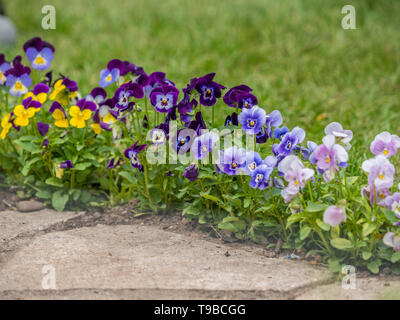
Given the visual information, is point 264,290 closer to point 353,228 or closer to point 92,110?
point 353,228

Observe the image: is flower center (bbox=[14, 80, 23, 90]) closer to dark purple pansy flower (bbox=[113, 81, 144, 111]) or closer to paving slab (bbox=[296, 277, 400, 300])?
dark purple pansy flower (bbox=[113, 81, 144, 111])

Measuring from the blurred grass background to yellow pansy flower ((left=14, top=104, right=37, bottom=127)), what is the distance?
4.50 ft

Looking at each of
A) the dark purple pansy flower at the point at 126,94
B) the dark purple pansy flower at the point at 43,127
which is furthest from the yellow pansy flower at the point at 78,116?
the dark purple pansy flower at the point at 126,94

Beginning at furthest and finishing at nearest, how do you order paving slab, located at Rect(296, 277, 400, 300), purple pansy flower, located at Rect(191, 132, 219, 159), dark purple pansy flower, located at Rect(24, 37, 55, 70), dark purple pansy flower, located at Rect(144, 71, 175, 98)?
dark purple pansy flower, located at Rect(24, 37, 55, 70) < dark purple pansy flower, located at Rect(144, 71, 175, 98) < purple pansy flower, located at Rect(191, 132, 219, 159) < paving slab, located at Rect(296, 277, 400, 300)

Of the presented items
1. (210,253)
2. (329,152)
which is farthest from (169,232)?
(329,152)

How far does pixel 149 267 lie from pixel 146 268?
12 mm

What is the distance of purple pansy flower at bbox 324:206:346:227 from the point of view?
1965 millimetres

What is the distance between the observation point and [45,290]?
6.36 ft

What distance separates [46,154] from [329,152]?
53.5 inches

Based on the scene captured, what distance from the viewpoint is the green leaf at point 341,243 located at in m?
2.04

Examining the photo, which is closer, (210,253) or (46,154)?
(210,253)

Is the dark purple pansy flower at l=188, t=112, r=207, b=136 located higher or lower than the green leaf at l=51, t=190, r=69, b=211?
higher

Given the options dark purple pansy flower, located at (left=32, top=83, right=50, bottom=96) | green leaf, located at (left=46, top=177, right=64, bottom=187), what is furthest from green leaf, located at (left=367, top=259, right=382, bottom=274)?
dark purple pansy flower, located at (left=32, top=83, right=50, bottom=96)
